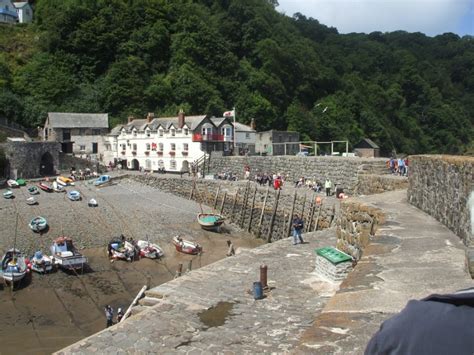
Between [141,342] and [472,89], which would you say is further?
[472,89]

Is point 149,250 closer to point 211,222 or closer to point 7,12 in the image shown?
point 211,222

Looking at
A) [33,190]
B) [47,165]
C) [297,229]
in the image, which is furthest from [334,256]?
[47,165]

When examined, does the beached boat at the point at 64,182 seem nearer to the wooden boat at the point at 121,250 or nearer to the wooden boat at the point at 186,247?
the wooden boat at the point at 121,250

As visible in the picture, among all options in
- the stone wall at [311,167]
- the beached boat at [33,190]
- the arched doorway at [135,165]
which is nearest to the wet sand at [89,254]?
the beached boat at [33,190]

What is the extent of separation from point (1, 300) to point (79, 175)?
29.1 m

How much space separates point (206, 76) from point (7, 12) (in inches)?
1687

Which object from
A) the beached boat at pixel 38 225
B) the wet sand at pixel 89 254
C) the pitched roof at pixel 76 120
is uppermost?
the pitched roof at pixel 76 120

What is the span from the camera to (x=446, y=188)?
10.3 meters

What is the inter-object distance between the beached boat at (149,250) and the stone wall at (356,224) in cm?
1459

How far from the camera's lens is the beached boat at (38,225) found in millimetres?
28484

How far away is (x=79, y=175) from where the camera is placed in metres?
47.7

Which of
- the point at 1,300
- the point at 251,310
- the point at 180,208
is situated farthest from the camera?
the point at 180,208

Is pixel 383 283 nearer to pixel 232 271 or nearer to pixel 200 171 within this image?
pixel 232 271

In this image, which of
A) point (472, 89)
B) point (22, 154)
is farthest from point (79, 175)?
point (472, 89)
